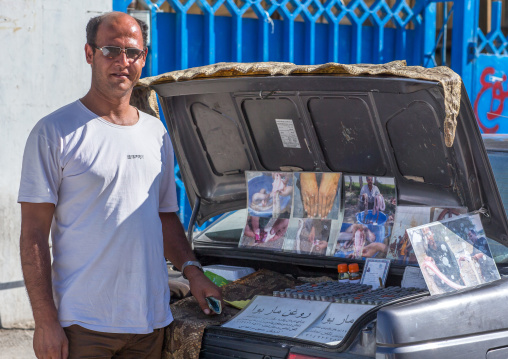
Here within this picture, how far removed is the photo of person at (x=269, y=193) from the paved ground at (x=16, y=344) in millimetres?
2557

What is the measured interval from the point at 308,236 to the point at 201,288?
2.31 ft

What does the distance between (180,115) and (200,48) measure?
10.0ft

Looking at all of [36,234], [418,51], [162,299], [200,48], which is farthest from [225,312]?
[418,51]

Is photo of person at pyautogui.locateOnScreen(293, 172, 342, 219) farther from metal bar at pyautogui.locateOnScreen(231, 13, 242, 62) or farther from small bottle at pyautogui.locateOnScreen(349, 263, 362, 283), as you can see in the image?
metal bar at pyautogui.locateOnScreen(231, 13, 242, 62)

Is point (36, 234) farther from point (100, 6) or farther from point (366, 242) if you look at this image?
point (100, 6)

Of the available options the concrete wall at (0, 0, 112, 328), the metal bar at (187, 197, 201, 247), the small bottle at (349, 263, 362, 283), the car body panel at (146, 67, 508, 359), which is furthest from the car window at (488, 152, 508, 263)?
the concrete wall at (0, 0, 112, 328)

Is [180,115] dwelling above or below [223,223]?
above

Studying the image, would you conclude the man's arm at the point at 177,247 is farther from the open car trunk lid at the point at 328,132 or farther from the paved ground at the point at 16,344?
the paved ground at the point at 16,344

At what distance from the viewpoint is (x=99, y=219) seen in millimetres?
2395

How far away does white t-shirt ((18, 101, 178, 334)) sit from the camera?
92.1 inches

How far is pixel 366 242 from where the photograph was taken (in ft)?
10.2

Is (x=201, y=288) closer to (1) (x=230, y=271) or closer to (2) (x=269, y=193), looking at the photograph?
(1) (x=230, y=271)

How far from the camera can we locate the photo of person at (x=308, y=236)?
3.21 meters

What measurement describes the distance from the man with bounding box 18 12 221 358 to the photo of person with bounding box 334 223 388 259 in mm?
910
